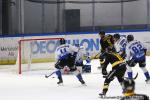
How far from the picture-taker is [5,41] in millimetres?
18344

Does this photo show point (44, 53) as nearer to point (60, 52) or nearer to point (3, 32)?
point (60, 52)

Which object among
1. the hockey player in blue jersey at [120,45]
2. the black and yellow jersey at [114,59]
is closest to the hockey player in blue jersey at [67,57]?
the hockey player in blue jersey at [120,45]

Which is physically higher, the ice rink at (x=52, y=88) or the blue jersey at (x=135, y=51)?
the blue jersey at (x=135, y=51)

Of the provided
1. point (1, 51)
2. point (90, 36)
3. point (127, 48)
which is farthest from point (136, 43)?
point (1, 51)

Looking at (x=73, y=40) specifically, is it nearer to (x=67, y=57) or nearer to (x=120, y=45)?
(x=120, y=45)

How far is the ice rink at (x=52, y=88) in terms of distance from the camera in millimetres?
8664

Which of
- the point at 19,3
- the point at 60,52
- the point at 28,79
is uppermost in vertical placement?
the point at 19,3

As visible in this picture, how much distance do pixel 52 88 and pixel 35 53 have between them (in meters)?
5.01

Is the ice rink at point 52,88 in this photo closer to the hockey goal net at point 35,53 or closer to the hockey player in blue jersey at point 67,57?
the hockey player in blue jersey at point 67,57

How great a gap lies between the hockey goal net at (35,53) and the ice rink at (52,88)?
34.5 inches

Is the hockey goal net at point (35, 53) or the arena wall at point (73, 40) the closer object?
the hockey goal net at point (35, 53)

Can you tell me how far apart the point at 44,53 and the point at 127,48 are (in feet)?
18.9

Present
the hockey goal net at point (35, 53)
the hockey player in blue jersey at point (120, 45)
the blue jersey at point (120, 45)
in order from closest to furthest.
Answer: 1. the hockey player in blue jersey at point (120, 45)
2. the blue jersey at point (120, 45)
3. the hockey goal net at point (35, 53)

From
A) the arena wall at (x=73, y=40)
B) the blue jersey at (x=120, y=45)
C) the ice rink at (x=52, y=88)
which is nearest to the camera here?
the ice rink at (x=52, y=88)
